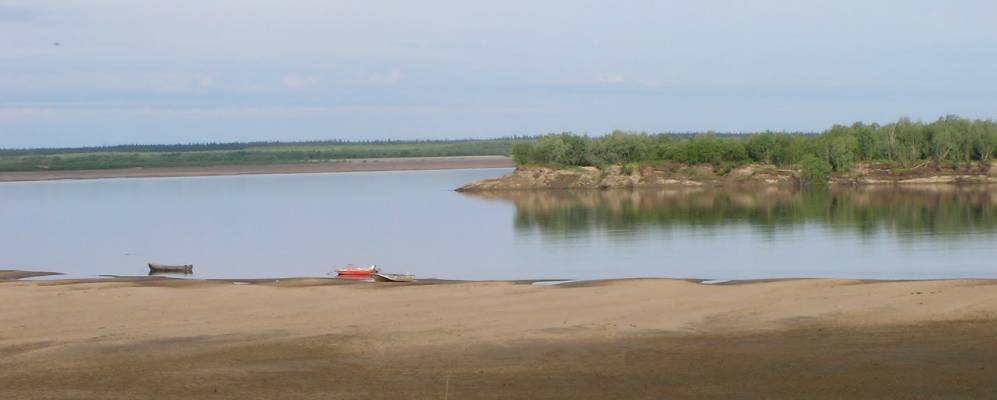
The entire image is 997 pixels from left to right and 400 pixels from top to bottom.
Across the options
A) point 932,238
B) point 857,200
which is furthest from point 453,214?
point 932,238

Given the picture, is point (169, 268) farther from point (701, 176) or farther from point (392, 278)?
point (701, 176)

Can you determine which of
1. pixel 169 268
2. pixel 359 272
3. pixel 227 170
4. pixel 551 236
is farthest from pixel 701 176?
pixel 227 170

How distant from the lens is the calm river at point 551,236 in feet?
111

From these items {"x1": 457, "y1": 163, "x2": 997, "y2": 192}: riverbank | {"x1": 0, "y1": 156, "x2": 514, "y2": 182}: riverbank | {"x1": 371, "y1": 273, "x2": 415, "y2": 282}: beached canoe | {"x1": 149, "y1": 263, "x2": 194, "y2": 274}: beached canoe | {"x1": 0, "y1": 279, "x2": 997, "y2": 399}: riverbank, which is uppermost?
{"x1": 0, "y1": 279, "x2": 997, "y2": 399}: riverbank

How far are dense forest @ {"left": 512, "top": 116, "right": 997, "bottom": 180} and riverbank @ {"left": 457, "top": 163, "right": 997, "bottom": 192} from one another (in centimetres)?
120

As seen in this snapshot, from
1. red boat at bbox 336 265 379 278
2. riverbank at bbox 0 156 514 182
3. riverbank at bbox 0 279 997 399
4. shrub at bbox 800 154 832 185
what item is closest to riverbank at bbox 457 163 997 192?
shrub at bbox 800 154 832 185

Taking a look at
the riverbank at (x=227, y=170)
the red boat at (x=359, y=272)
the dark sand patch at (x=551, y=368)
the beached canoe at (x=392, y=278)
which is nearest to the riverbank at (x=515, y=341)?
the dark sand patch at (x=551, y=368)

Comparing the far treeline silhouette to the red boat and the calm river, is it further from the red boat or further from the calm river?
the red boat

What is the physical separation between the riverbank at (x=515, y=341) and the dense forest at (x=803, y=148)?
7098 cm

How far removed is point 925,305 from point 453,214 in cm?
4400

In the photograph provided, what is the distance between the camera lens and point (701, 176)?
9656cm

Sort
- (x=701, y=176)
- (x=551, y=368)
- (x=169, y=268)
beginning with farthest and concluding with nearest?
(x=701, y=176) < (x=169, y=268) < (x=551, y=368)

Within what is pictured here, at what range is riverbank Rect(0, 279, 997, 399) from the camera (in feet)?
48.6

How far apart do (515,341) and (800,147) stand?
82998 millimetres
